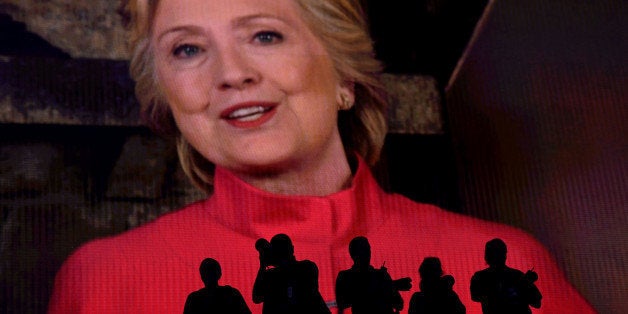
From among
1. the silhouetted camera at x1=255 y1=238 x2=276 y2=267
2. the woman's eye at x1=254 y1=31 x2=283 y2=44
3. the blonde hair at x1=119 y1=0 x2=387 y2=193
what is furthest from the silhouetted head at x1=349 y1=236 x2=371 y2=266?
the woman's eye at x1=254 y1=31 x2=283 y2=44

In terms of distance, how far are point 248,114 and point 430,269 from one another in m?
0.39

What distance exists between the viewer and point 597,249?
1269 mm

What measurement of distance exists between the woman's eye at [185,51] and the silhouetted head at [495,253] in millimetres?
586

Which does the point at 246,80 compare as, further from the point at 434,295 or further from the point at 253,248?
the point at 434,295

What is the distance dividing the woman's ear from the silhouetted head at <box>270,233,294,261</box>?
0.28m

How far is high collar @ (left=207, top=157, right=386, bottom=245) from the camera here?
1088 mm

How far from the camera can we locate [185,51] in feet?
3.84

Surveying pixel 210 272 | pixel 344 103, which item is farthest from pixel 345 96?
pixel 210 272

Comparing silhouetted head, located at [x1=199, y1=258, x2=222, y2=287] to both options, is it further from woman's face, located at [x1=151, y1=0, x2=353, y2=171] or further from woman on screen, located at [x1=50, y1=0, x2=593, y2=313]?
woman's face, located at [x1=151, y1=0, x2=353, y2=171]

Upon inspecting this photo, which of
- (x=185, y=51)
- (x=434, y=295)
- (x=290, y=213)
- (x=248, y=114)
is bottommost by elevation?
(x=434, y=295)

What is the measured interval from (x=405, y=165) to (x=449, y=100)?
0.59 ft

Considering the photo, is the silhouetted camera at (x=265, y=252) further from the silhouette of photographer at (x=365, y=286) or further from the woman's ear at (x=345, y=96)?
the woman's ear at (x=345, y=96)

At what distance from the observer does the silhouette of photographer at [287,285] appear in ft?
3.35

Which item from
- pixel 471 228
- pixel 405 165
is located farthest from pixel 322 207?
pixel 405 165
